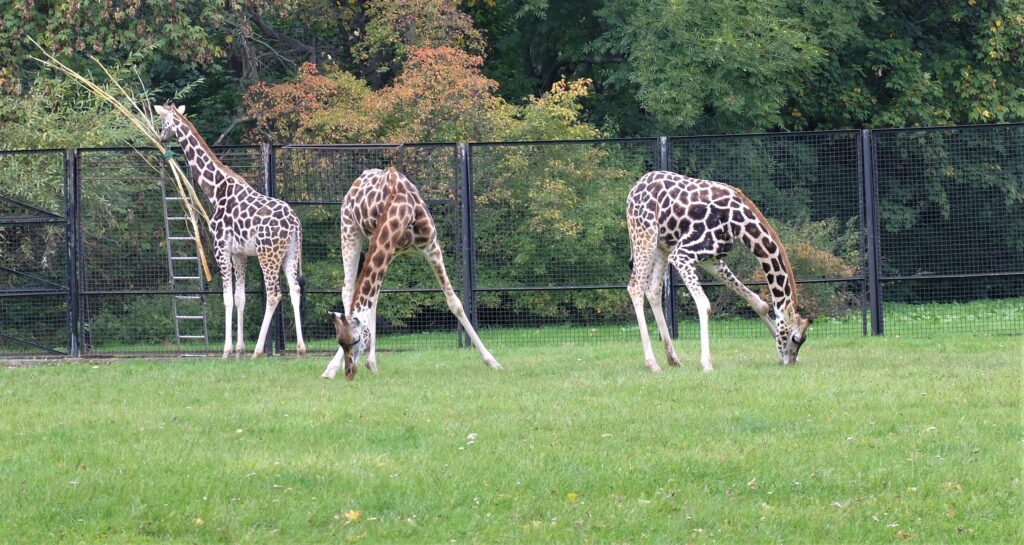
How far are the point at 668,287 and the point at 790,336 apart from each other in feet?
13.5

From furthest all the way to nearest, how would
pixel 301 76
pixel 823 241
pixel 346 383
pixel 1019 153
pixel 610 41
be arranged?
pixel 610 41 < pixel 301 76 < pixel 823 241 < pixel 1019 153 < pixel 346 383

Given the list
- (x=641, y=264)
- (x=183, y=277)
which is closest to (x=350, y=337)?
(x=641, y=264)

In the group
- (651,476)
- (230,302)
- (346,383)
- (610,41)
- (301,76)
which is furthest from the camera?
(610,41)

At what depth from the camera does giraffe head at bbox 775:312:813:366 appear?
13.4m

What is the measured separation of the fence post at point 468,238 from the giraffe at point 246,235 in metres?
2.20

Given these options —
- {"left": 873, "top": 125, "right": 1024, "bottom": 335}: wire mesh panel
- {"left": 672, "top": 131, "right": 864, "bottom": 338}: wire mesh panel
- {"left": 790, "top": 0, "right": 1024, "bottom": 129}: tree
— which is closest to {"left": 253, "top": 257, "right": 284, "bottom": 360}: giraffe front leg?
{"left": 672, "top": 131, "right": 864, "bottom": 338}: wire mesh panel

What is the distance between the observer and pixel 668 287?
17.5 meters

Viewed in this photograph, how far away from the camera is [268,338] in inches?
685

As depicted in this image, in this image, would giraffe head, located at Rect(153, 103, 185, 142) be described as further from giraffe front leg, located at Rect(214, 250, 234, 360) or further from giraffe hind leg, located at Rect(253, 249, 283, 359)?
giraffe hind leg, located at Rect(253, 249, 283, 359)

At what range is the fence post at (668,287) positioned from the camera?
17.5 m

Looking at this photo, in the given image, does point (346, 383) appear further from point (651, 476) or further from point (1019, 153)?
point (1019, 153)

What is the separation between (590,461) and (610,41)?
19.7 metres

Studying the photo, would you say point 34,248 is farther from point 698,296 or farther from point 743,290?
point 743,290

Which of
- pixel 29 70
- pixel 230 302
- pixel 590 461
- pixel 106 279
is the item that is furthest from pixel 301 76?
pixel 590 461
